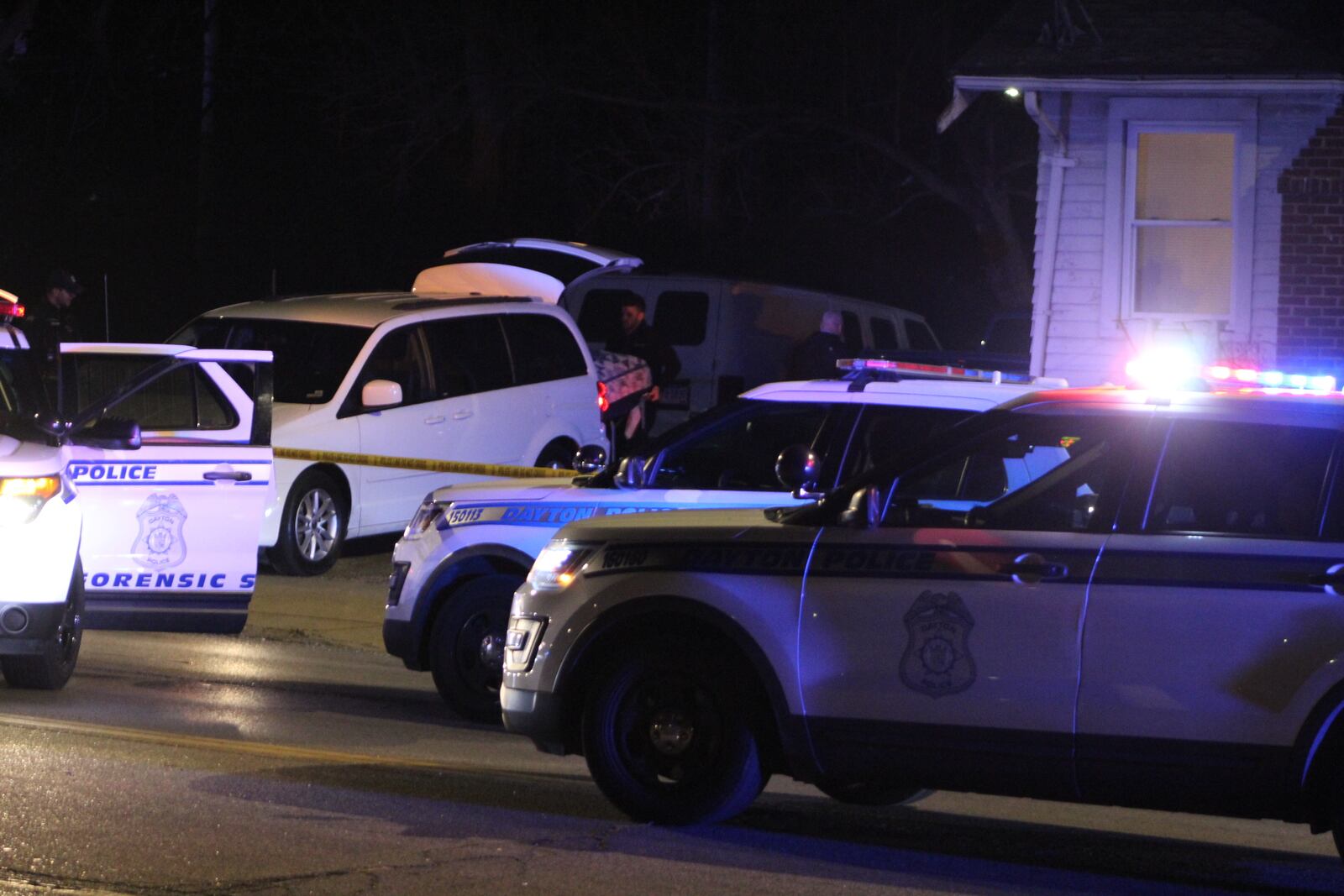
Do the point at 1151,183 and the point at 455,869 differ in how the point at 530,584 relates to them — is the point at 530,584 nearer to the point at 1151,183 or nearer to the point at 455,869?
the point at 455,869

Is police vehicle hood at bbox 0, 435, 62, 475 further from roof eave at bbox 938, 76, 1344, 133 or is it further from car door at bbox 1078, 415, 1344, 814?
roof eave at bbox 938, 76, 1344, 133

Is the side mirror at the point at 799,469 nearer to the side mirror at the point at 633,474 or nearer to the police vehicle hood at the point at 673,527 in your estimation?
the police vehicle hood at the point at 673,527

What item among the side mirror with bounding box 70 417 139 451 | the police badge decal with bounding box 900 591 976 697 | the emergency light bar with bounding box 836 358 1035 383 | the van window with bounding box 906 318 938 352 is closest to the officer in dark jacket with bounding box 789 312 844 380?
the emergency light bar with bounding box 836 358 1035 383

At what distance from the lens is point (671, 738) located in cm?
687

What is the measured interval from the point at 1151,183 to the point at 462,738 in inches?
340

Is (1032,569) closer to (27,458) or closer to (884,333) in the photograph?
(27,458)

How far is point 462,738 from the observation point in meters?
8.67

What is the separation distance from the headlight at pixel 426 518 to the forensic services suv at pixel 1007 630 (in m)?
2.15

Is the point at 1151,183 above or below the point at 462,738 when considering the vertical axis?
above

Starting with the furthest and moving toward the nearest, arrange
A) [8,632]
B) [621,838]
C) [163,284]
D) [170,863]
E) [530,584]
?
1. [163,284]
2. [8,632]
3. [530,584]
4. [621,838]
5. [170,863]

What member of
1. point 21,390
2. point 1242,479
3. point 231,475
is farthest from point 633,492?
point 1242,479

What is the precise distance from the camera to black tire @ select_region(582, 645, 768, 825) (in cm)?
674

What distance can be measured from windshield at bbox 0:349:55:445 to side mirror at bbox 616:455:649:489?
110 inches

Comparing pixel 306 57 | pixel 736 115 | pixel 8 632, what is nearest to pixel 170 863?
pixel 8 632
